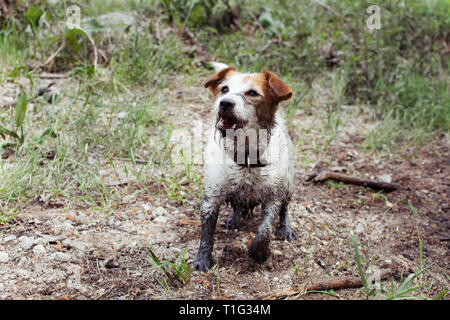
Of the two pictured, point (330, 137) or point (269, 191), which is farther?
point (330, 137)

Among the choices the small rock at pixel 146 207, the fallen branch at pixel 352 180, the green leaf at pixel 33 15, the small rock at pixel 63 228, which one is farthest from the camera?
the green leaf at pixel 33 15

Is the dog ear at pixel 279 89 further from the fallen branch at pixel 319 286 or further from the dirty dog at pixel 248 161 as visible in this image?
the fallen branch at pixel 319 286

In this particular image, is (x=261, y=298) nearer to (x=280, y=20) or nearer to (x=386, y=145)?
(x=386, y=145)

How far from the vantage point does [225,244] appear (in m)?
3.38

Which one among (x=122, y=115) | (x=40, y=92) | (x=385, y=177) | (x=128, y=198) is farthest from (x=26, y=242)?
(x=385, y=177)

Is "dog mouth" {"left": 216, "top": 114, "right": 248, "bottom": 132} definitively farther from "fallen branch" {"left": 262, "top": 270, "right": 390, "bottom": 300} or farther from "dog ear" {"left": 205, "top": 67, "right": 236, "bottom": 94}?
"fallen branch" {"left": 262, "top": 270, "right": 390, "bottom": 300}

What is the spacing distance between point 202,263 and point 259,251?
1.26 feet

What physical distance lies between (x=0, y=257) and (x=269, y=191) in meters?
1.75

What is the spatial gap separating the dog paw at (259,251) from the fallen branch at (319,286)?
33 cm

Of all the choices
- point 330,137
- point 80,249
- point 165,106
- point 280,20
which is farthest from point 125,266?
point 280,20

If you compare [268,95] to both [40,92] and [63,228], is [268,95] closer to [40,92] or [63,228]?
[63,228]

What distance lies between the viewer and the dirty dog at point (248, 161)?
3008mm

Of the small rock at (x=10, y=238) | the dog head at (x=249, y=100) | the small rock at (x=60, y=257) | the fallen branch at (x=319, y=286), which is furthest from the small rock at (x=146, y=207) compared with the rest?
the fallen branch at (x=319, y=286)

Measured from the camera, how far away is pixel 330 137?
16.9ft
